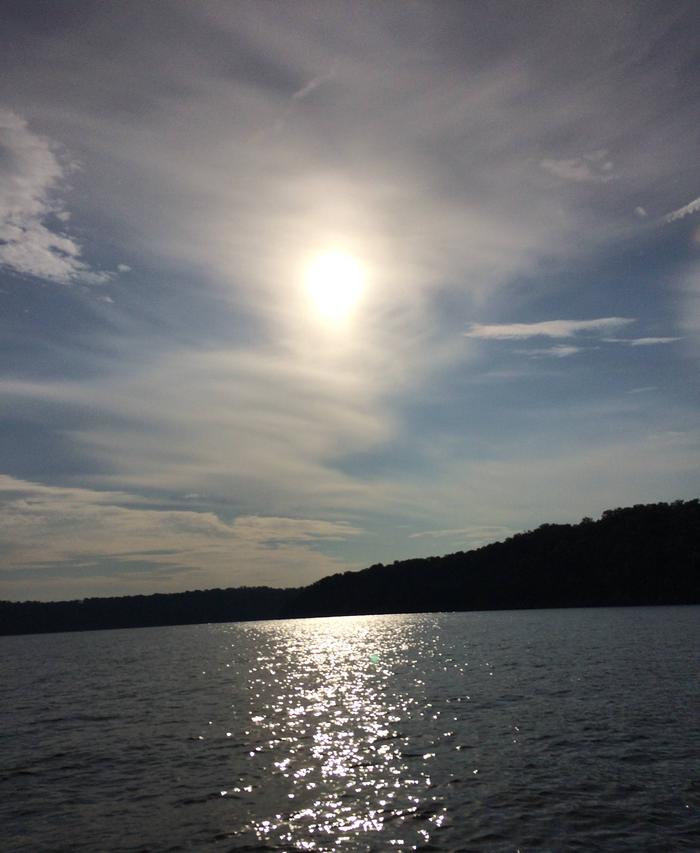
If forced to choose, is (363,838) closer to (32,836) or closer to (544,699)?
(32,836)

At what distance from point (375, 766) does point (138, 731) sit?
2067cm

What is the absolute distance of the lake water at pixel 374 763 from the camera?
23484mm

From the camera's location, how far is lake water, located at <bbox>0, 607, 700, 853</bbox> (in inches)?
925

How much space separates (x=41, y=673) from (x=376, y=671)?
54710 mm

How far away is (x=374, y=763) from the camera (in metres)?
32.9

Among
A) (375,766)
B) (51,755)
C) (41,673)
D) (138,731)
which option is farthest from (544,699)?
(41,673)

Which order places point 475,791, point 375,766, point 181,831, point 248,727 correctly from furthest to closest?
1. point 248,727
2. point 375,766
3. point 475,791
4. point 181,831

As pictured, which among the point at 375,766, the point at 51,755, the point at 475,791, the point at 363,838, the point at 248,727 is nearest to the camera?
the point at 363,838

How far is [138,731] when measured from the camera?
45188 millimetres

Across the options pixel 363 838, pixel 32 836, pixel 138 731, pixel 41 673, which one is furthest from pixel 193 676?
pixel 363 838

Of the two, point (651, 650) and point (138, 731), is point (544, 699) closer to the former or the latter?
point (138, 731)

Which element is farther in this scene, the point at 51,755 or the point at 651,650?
the point at 651,650

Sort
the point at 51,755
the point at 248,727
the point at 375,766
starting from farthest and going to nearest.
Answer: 1. the point at 248,727
2. the point at 51,755
3. the point at 375,766

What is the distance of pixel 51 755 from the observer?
39.0 meters
